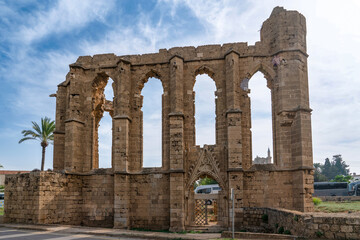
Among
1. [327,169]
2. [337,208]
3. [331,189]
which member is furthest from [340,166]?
[337,208]

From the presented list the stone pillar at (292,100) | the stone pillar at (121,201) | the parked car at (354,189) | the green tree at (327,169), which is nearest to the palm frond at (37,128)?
the stone pillar at (121,201)

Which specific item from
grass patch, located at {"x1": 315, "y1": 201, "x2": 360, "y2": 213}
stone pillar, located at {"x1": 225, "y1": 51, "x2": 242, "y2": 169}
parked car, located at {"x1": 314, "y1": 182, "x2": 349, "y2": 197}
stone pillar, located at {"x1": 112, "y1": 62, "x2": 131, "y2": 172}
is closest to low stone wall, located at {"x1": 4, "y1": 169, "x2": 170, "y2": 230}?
stone pillar, located at {"x1": 112, "y1": 62, "x2": 131, "y2": 172}

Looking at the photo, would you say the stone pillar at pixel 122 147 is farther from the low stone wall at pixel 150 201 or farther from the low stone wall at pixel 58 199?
the low stone wall at pixel 58 199

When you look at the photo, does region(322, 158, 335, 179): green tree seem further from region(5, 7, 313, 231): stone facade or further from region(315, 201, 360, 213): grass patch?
region(5, 7, 313, 231): stone facade

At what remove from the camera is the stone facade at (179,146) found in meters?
15.7

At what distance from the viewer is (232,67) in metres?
16.5

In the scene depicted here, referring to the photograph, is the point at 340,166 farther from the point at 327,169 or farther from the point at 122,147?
the point at 122,147

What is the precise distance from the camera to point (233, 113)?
16.0 meters

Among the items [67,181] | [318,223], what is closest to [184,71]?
[67,181]

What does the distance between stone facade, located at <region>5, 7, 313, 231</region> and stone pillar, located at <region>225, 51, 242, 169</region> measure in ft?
0.15

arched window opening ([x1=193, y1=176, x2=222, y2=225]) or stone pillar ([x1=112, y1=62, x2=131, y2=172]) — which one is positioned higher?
stone pillar ([x1=112, y1=62, x2=131, y2=172])

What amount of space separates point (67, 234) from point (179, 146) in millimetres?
6287

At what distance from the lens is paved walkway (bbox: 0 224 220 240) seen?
12203 mm

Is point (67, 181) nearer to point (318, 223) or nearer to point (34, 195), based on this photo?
point (34, 195)
